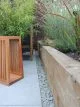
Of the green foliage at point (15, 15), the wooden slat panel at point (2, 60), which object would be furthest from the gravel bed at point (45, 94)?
the green foliage at point (15, 15)

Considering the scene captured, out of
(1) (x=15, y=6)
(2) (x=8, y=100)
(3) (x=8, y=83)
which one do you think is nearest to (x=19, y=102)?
(2) (x=8, y=100)

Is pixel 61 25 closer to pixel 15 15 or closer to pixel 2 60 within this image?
pixel 2 60

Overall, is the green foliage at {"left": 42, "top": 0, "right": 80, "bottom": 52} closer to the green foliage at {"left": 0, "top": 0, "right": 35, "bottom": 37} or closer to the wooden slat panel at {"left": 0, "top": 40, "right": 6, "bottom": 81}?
the green foliage at {"left": 0, "top": 0, "right": 35, "bottom": 37}

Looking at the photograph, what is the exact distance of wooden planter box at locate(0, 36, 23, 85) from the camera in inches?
159

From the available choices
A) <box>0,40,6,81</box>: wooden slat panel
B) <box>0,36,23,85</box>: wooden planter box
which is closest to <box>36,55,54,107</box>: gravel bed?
<box>0,36,23,85</box>: wooden planter box

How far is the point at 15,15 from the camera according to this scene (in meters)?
5.48

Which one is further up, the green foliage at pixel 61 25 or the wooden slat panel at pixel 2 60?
the green foliage at pixel 61 25

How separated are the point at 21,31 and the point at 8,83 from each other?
206 centimetres

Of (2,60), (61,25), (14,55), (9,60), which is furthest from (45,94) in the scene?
(61,25)

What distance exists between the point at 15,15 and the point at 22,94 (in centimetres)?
253

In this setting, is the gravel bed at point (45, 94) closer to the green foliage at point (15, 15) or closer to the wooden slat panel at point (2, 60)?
the wooden slat panel at point (2, 60)

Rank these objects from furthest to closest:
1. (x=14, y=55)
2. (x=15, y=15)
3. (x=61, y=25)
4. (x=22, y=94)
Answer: (x=15, y=15), (x=14, y=55), (x=61, y=25), (x=22, y=94)

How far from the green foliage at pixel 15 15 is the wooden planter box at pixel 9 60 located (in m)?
1.02

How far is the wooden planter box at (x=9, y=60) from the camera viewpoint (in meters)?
4.04
